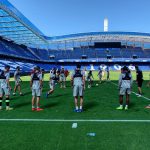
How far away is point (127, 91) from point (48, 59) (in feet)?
287

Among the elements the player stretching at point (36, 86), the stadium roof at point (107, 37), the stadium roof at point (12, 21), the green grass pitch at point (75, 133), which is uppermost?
the stadium roof at point (107, 37)

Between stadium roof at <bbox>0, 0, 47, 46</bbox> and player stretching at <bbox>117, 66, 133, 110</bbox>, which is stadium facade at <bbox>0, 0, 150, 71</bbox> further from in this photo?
player stretching at <bbox>117, 66, 133, 110</bbox>

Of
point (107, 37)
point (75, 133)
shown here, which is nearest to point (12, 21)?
point (75, 133)

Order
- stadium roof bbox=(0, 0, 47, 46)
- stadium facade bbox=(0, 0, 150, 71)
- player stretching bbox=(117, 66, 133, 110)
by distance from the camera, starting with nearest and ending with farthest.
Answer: player stretching bbox=(117, 66, 133, 110) → stadium roof bbox=(0, 0, 47, 46) → stadium facade bbox=(0, 0, 150, 71)

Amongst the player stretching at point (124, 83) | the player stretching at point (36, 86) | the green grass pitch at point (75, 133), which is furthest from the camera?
the player stretching at point (124, 83)

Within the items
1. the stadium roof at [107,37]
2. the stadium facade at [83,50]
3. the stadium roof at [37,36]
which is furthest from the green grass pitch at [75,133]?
the stadium roof at [107,37]

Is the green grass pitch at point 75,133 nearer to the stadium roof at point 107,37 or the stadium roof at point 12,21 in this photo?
the stadium roof at point 12,21

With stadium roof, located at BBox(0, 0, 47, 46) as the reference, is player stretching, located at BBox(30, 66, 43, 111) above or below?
below

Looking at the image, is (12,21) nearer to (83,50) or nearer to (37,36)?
(37,36)

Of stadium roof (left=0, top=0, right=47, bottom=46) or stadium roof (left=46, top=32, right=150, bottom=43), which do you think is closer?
stadium roof (left=0, top=0, right=47, bottom=46)

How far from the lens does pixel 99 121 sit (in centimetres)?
995

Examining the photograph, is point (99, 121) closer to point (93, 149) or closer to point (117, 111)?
point (117, 111)

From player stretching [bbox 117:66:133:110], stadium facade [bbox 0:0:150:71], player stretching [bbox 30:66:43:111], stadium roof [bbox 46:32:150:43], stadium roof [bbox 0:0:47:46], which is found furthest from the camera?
stadium roof [bbox 46:32:150:43]

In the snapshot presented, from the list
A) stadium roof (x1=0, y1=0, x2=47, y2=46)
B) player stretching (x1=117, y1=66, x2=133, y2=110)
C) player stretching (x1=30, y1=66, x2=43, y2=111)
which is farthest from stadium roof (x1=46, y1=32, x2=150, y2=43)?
player stretching (x1=30, y1=66, x2=43, y2=111)
